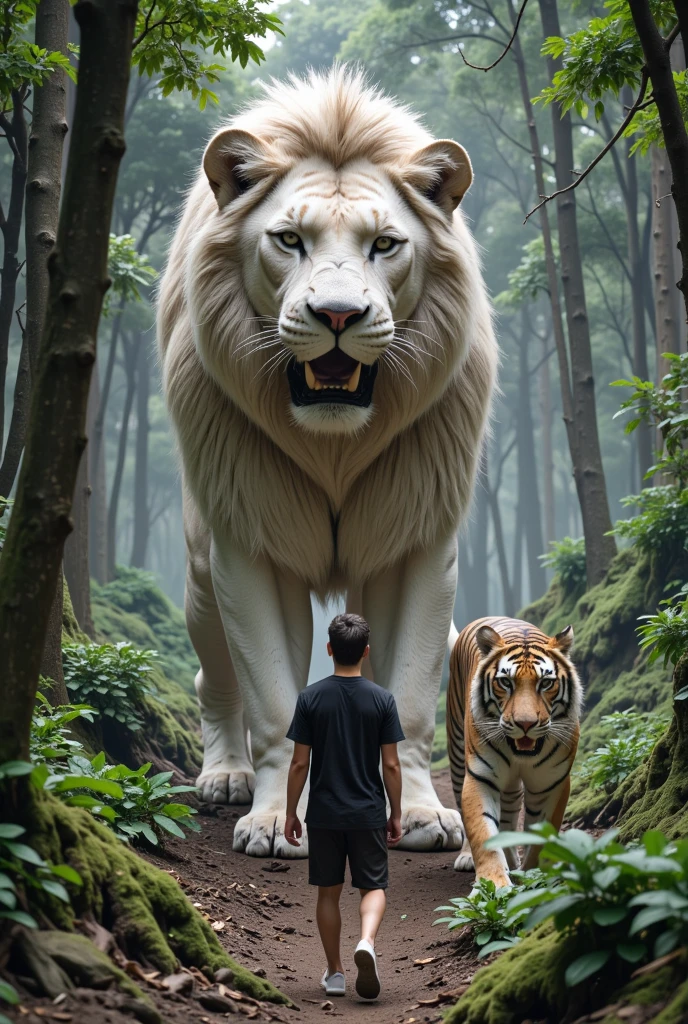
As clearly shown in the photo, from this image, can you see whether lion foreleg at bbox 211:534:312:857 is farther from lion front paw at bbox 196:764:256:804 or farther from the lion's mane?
lion front paw at bbox 196:764:256:804

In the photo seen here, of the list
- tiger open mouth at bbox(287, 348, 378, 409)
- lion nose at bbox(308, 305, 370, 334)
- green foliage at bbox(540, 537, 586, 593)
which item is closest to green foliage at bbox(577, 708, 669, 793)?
tiger open mouth at bbox(287, 348, 378, 409)

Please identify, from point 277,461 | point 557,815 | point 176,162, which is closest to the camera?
point 557,815

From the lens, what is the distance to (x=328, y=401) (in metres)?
5.06

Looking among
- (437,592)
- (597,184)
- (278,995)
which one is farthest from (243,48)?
(597,184)

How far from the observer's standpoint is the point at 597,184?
78.1ft

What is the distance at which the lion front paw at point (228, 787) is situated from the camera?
6.53 metres

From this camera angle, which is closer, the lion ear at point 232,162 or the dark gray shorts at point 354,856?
the dark gray shorts at point 354,856

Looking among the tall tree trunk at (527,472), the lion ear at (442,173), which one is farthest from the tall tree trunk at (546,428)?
the lion ear at (442,173)

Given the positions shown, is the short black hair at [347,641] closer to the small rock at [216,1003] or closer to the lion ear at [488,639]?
the lion ear at [488,639]

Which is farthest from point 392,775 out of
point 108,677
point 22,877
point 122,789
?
point 108,677

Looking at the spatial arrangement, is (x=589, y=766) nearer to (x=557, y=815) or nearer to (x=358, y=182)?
(x=557, y=815)

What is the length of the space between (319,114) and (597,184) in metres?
19.7

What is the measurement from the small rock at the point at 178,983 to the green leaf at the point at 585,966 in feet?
3.27

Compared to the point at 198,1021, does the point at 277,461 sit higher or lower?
higher
